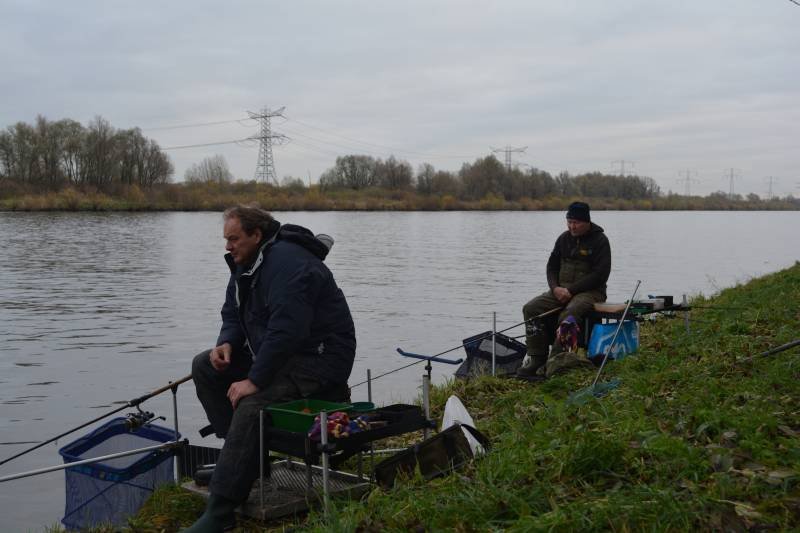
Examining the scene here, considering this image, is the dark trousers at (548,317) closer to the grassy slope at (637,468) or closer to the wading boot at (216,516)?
the grassy slope at (637,468)

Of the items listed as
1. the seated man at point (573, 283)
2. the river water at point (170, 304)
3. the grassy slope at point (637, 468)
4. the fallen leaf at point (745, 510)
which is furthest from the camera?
the river water at point (170, 304)

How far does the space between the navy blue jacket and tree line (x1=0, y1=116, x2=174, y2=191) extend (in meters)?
71.3

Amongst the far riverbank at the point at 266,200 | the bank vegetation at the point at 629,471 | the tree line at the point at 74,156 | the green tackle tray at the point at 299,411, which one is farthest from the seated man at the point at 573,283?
the tree line at the point at 74,156

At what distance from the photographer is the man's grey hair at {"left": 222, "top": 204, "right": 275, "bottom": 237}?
4422 mm

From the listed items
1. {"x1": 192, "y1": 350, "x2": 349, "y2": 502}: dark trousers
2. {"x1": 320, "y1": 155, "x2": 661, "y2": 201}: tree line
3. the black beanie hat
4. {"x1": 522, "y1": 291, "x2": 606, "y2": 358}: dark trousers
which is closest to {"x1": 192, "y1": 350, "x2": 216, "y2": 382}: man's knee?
{"x1": 192, "y1": 350, "x2": 349, "y2": 502}: dark trousers

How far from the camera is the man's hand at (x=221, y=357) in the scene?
14.6 feet

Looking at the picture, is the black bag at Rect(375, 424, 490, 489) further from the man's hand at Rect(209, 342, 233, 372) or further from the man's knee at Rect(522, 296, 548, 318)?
the man's knee at Rect(522, 296, 548, 318)

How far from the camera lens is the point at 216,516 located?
12.6ft

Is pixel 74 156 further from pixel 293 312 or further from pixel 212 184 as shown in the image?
pixel 293 312

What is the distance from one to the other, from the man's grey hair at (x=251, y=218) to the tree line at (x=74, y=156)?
71.1 meters

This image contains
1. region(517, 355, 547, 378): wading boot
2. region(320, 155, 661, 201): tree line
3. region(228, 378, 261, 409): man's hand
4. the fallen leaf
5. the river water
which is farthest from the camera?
region(320, 155, 661, 201): tree line

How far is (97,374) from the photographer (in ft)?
32.8

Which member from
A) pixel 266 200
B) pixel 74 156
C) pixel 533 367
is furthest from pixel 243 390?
pixel 74 156

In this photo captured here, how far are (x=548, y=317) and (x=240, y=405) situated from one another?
4.13 metres
